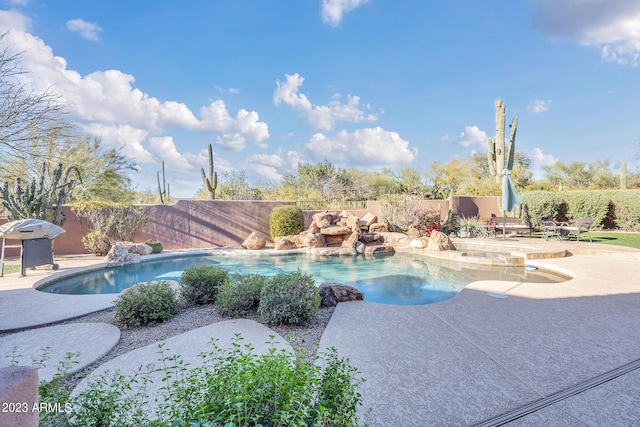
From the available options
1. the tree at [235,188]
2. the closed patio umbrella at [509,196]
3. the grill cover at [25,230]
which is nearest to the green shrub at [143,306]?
the grill cover at [25,230]

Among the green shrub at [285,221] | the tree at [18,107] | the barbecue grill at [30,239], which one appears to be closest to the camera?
the tree at [18,107]

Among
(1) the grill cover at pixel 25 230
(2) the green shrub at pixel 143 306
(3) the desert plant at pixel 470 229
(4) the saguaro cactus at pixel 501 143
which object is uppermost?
(4) the saguaro cactus at pixel 501 143

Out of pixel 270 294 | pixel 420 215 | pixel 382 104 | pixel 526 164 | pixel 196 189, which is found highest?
pixel 382 104

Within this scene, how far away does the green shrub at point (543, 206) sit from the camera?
13.1 metres

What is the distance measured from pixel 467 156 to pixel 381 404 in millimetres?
28740

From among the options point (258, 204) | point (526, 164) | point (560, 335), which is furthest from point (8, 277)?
point (526, 164)

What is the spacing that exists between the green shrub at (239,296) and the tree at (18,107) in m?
3.96

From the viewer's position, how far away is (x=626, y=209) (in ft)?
40.5

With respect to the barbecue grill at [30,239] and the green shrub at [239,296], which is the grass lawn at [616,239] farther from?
the barbecue grill at [30,239]

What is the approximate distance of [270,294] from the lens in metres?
3.78

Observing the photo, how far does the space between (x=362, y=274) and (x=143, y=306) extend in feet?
16.7

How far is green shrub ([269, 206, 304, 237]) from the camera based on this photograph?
1199 centimetres

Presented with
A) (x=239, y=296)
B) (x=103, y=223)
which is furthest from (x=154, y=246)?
(x=239, y=296)

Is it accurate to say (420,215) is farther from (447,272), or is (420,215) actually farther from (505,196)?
(447,272)
